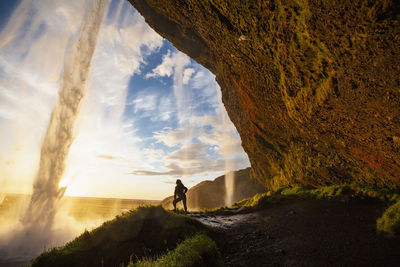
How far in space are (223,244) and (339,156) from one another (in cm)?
1101

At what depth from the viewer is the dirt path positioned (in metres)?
5.25

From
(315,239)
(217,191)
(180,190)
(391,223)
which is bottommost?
(217,191)

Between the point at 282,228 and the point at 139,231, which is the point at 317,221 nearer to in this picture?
the point at 282,228

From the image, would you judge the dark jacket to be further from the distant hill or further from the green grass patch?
the distant hill

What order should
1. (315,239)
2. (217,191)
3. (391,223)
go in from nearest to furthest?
(391,223), (315,239), (217,191)

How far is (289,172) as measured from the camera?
1855 centimetres

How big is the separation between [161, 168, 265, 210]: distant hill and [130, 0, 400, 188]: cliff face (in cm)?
2291

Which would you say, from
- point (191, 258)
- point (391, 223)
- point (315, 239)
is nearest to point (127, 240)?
point (191, 258)

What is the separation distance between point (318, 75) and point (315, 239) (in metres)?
7.09

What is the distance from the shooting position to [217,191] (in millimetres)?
48125

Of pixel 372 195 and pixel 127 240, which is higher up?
pixel 372 195

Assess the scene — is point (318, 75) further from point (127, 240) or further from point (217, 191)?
point (217, 191)

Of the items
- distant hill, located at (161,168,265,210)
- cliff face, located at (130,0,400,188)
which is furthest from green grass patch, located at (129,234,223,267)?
distant hill, located at (161,168,265,210)

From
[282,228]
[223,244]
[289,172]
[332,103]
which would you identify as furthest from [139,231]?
[289,172]
